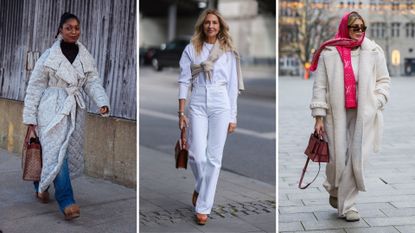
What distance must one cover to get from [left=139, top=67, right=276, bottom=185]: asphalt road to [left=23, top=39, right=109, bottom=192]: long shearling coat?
3.30m

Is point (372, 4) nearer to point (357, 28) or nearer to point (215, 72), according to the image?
point (357, 28)

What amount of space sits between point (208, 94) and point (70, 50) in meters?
1.17

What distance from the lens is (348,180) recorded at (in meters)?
4.88

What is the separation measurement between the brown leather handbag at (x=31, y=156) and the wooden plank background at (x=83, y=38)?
312 mm

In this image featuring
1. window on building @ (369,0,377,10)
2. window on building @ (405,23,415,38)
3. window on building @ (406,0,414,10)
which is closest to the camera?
window on building @ (369,0,377,10)

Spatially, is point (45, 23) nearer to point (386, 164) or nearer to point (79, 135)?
point (79, 135)

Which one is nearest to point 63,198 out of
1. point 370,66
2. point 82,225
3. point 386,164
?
point 82,225

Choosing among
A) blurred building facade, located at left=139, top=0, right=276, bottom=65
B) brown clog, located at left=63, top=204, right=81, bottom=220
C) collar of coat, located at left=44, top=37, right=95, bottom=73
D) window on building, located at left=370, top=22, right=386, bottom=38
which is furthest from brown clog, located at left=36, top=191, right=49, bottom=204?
blurred building facade, located at left=139, top=0, right=276, bottom=65

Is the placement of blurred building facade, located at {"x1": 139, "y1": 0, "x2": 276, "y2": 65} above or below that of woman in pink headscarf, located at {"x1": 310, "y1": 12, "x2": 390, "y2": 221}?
above

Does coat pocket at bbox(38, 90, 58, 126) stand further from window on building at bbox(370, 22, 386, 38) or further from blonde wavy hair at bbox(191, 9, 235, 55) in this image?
window on building at bbox(370, 22, 386, 38)

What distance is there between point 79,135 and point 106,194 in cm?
51

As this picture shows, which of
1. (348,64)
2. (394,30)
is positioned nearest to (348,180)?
(348,64)

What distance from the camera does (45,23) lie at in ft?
13.1

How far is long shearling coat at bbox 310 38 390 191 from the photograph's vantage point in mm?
4715
